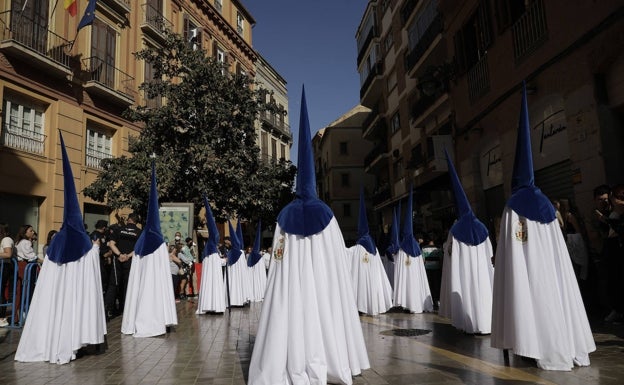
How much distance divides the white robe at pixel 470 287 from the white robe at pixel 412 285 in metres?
2.53

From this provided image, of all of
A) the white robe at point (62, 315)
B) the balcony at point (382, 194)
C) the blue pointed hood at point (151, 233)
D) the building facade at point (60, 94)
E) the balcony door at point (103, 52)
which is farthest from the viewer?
the balcony at point (382, 194)

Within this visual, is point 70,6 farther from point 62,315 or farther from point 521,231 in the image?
point 521,231

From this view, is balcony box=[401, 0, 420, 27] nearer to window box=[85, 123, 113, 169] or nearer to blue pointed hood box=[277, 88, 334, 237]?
window box=[85, 123, 113, 169]

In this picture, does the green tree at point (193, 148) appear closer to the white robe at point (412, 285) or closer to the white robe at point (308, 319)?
the white robe at point (412, 285)

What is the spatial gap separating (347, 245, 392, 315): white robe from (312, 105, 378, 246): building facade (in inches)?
1494

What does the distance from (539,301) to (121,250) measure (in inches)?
311

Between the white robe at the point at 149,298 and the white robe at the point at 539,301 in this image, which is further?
the white robe at the point at 149,298

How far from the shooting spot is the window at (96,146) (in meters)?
18.9

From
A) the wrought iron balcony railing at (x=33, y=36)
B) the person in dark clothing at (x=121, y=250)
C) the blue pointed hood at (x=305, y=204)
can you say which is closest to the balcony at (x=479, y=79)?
the person in dark clothing at (x=121, y=250)

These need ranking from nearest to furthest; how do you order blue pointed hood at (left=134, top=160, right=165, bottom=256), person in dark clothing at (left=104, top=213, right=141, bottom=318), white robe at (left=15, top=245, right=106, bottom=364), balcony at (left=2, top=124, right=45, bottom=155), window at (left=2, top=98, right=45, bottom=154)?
white robe at (left=15, top=245, right=106, bottom=364) → blue pointed hood at (left=134, top=160, right=165, bottom=256) → person in dark clothing at (left=104, top=213, right=141, bottom=318) → balcony at (left=2, top=124, right=45, bottom=155) → window at (left=2, top=98, right=45, bottom=154)

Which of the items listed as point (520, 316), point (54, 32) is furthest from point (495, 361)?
point (54, 32)

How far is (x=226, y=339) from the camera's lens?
7598 mm

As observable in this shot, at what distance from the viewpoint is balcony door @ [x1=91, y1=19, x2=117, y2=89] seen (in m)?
19.2

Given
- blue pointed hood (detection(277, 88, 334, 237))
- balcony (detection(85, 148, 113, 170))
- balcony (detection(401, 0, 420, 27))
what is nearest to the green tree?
balcony (detection(85, 148, 113, 170))
